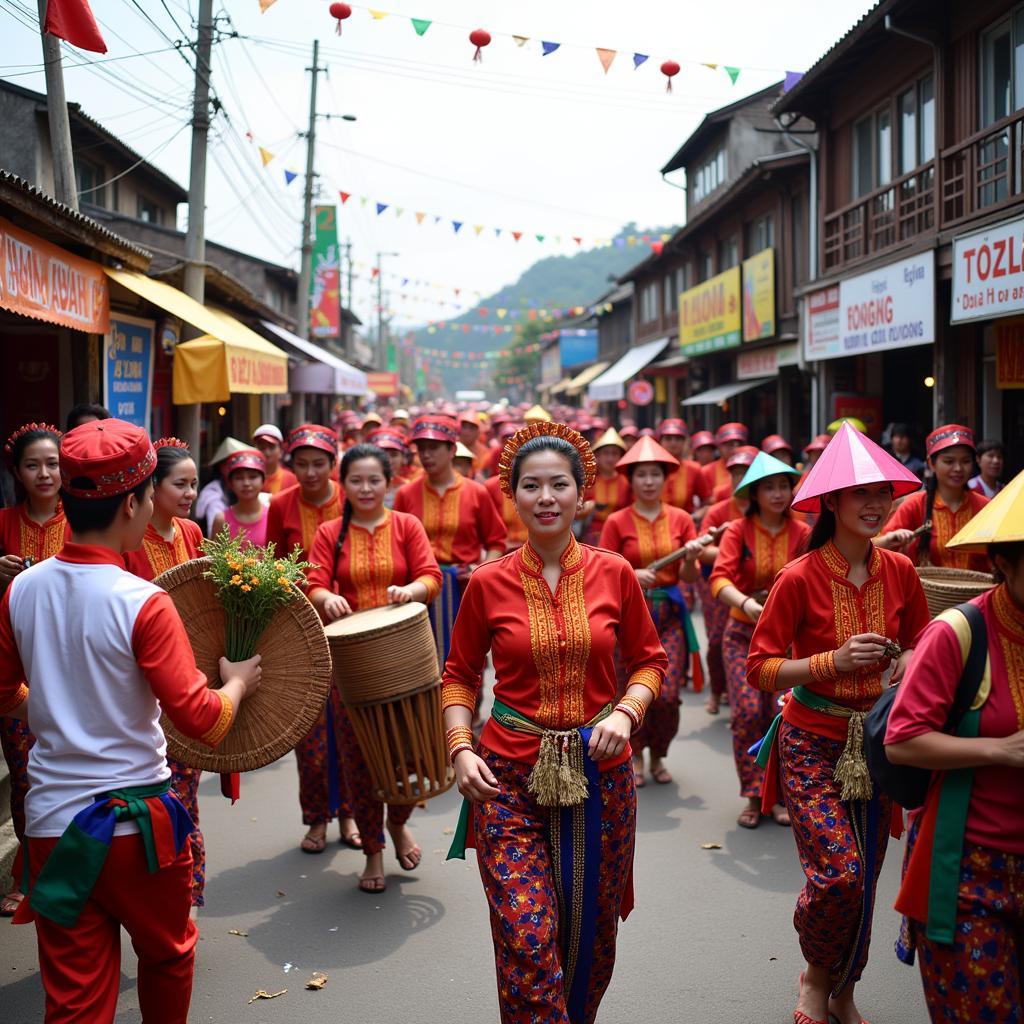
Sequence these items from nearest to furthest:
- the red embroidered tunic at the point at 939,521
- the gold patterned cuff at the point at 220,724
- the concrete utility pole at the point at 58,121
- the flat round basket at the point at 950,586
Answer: the gold patterned cuff at the point at 220,724 < the flat round basket at the point at 950,586 < the red embroidered tunic at the point at 939,521 < the concrete utility pole at the point at 58,121

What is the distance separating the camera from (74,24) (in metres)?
8.23

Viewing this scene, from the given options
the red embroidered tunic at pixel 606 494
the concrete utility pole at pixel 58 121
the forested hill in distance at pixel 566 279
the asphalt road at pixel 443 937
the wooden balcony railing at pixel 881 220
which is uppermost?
the forested hill in distance at pixel 566 279

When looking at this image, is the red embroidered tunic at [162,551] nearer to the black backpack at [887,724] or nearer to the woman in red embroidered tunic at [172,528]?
the woman in red embroidered tunic at [172,528]

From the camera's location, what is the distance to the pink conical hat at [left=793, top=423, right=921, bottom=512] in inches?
157

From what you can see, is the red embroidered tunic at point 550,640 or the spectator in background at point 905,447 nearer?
the red embroidered tunic at point 550,640

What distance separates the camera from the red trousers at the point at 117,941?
301cm

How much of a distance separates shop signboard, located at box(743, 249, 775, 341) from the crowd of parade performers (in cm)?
1539

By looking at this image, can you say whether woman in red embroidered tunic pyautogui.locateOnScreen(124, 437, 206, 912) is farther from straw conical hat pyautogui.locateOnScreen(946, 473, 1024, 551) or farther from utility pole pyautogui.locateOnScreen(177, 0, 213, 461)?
utility pole pyautogui.locateOnScreen(177, 0, 213, 461)

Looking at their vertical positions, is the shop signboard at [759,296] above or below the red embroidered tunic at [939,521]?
above

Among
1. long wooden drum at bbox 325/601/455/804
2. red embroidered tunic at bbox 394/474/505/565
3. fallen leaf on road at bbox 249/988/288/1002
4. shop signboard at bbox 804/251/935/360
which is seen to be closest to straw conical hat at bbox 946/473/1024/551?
long wooden drum at bbox 325/601/455/804

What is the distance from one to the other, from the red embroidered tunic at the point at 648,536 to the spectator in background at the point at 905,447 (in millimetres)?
4734

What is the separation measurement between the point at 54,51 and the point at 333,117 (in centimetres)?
1720

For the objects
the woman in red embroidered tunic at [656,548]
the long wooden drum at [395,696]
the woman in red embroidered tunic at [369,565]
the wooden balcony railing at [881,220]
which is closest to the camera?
the long wooden drum at [395,696]

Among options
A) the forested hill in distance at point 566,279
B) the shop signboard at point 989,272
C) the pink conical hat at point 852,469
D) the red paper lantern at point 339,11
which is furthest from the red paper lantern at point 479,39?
the forested hill in distance at point 566,279
